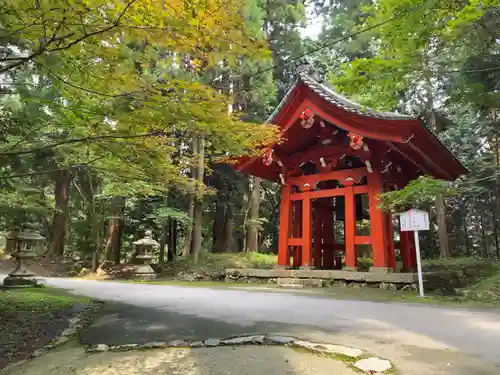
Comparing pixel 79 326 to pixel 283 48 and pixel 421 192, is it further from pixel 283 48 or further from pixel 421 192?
pixel 283 48

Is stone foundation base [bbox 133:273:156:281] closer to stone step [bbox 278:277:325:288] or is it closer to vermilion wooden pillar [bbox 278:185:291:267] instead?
vermilion wooden pillar [bbox 278:185:291:267]

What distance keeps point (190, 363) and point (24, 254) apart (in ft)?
24.2

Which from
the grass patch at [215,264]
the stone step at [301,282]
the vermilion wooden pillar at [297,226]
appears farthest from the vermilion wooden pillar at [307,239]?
the grass patch at [215,264]

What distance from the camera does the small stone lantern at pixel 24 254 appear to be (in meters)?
8.27

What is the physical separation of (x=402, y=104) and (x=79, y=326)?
18646mm

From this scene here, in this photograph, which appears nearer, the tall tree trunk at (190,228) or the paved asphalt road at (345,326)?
the paved asphalt road at (345,326)

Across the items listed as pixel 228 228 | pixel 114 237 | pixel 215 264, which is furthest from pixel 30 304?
pixel 228 228

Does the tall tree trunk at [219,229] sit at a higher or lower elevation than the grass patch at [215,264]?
higher

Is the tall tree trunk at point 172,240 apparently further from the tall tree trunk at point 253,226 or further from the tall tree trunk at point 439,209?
the tall tree trunk at point 439,209

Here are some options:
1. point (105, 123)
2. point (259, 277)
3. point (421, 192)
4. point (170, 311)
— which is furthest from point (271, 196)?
point (105, 123)

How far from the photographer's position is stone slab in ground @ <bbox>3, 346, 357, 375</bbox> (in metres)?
2.59

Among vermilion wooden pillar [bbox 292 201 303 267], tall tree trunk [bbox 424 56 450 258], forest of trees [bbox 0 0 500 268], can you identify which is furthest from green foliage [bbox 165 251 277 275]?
tall tree trunk [bbox 424 56 450 258]

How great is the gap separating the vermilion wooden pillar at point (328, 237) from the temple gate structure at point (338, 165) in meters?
0.03

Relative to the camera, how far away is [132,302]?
622 centimetres
